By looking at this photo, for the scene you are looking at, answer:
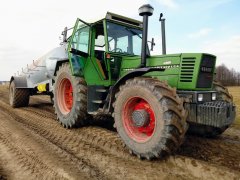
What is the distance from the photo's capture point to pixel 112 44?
18.1 ft

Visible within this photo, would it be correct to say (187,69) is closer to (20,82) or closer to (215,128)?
(215,128)

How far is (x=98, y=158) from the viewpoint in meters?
4.00

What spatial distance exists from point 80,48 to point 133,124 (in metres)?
2.67

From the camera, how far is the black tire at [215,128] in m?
5.02

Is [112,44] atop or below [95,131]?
atop

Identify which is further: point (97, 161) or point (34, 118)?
point (34, 118)

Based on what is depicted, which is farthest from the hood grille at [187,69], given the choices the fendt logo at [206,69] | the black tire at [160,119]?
the black tire at [160,119]

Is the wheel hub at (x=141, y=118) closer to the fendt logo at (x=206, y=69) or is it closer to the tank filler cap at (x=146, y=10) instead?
the fendt logo at (x=206, y=69)

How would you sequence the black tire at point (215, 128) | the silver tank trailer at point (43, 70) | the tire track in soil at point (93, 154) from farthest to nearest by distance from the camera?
the silver tank trailer at point (43, 70), the black tire at point (215, 128), the tire track in soil at point (93, 154)

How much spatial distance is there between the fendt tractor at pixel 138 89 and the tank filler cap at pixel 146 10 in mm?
16

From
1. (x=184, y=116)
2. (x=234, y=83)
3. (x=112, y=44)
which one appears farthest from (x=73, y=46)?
(x=234, y=83)

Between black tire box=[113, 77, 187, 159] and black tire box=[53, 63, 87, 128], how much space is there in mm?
1849

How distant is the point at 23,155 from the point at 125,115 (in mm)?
1791

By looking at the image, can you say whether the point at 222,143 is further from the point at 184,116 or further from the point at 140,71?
the point at 140,71
